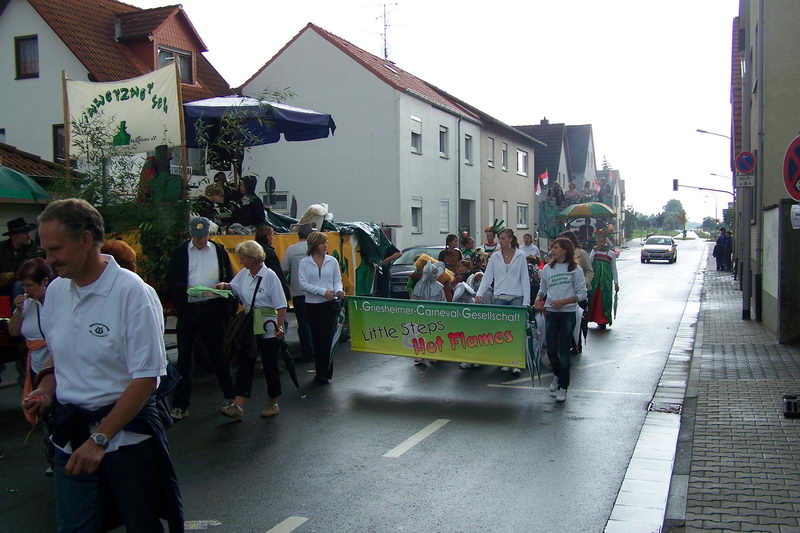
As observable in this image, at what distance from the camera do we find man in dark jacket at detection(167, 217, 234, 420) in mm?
7570

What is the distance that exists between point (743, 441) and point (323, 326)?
4663 millimetres

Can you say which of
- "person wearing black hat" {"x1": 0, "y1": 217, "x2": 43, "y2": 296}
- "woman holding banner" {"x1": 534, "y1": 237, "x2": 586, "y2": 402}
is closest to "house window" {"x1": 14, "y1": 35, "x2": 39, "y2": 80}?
"person wearing black hat" {"x1": 0, "y1": 217, "x2": 43, "y2": 296}

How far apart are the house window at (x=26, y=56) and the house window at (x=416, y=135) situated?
12988 millimetres

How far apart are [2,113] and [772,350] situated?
25824 millimetres

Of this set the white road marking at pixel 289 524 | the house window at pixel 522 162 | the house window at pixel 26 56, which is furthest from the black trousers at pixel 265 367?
the house window at pixel 522 162

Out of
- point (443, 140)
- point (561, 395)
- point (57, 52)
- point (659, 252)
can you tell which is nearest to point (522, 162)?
point (659, 252)

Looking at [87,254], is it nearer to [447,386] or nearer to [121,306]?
[121,306]

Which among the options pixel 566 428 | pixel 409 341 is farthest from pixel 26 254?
pixel 566 428

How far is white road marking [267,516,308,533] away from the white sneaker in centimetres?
406

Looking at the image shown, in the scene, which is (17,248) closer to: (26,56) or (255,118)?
(255,118)

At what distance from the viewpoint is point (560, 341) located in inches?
329

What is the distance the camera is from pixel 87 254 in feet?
9.76

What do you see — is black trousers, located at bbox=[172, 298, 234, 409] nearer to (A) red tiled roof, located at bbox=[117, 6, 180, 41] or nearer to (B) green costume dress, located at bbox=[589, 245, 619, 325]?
(B) green costume dress, located at bbox=[589, 245, 619, 325]

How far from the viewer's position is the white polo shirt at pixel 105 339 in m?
2.97
